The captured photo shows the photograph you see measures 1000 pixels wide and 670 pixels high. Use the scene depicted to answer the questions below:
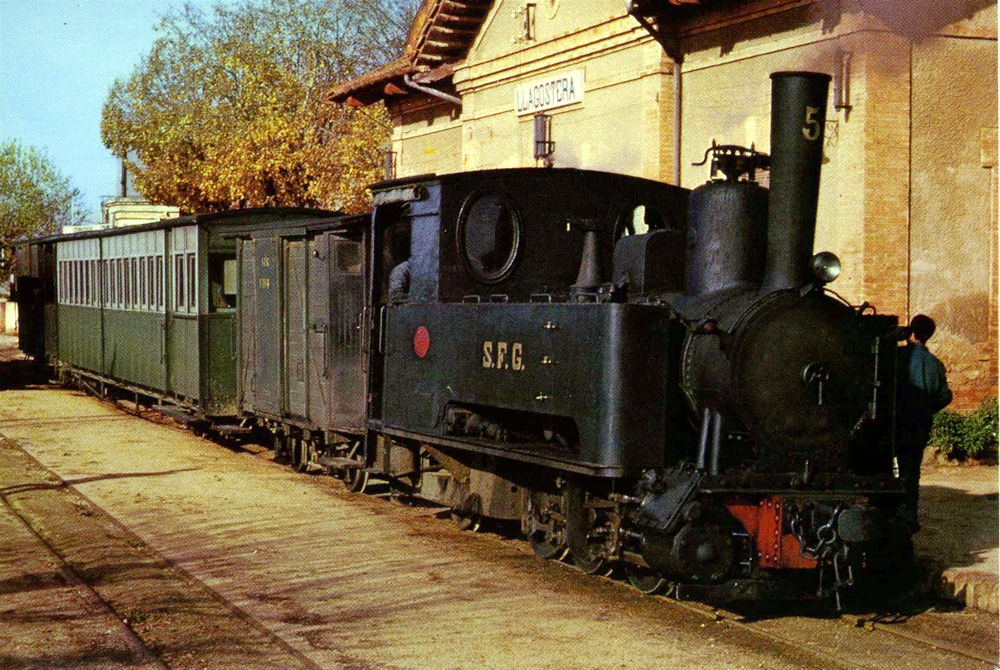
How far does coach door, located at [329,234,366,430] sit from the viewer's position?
11.3 meters

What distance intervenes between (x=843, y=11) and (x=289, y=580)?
815 cm

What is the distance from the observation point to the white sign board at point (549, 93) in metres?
17.0

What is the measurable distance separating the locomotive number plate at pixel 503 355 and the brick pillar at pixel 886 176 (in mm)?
5870

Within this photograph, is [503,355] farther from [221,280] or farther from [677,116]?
[221,280]

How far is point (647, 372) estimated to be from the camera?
6.88m

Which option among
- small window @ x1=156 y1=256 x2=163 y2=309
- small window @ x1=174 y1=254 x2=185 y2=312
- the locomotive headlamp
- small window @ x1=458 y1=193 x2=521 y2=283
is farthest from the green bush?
small window @ x1=156 y1=256 x2=163 y2=309

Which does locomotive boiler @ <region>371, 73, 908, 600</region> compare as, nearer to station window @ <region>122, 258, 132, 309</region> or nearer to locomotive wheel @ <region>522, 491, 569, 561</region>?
locomotive wheel @ <region>522, 491, 569, 561</region>

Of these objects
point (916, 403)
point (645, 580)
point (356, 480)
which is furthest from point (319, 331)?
point (916, 403)

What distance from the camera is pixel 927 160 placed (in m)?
12.8

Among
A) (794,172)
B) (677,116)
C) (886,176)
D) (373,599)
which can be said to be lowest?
(373,599)

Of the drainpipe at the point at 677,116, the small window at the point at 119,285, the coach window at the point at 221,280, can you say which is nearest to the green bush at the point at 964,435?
the drainpipe at the point at 677,116

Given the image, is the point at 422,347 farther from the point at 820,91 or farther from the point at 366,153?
the point at 366,153

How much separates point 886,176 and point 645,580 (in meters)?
6.51

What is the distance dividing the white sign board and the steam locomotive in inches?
267
